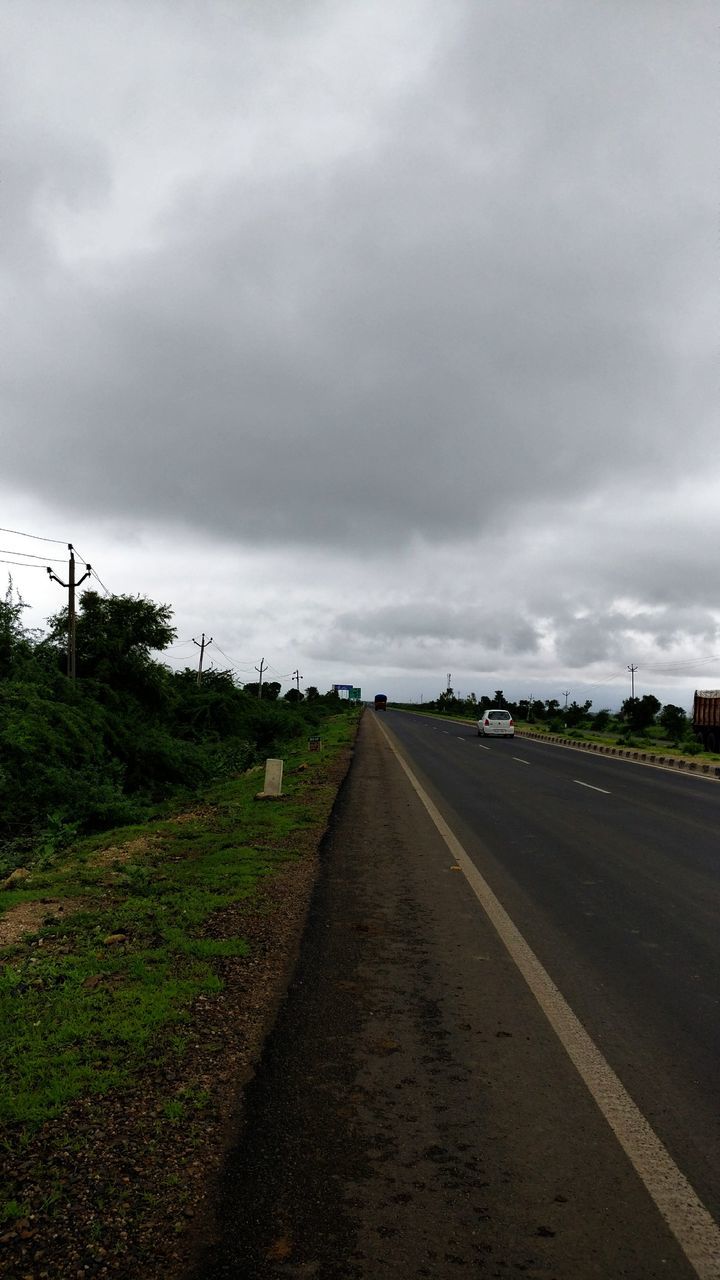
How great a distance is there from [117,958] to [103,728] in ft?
62.8

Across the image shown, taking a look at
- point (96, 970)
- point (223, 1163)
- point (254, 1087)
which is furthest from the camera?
point (96, 970)

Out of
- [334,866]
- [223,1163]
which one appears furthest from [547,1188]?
[334,866]

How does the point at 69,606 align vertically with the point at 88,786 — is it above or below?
above

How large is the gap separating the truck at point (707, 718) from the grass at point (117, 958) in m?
43.6

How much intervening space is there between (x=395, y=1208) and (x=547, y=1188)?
643mm

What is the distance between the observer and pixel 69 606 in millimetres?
29984

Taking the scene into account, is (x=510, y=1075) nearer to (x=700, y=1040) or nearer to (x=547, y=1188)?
(x=547, y=1188)

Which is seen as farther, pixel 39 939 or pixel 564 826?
pixel 564 826

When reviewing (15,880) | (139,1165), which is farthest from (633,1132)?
(15,880)

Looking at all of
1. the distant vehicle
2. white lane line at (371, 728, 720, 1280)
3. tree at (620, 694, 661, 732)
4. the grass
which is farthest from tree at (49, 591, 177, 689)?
tree at (620, 694, 661, 732)

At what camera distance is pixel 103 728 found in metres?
23.5

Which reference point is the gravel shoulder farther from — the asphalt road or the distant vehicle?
the distant vehicle

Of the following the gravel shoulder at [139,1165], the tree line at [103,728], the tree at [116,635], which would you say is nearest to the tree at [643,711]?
the tree line at [103,728]

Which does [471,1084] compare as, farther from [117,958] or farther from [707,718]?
[707,718]
